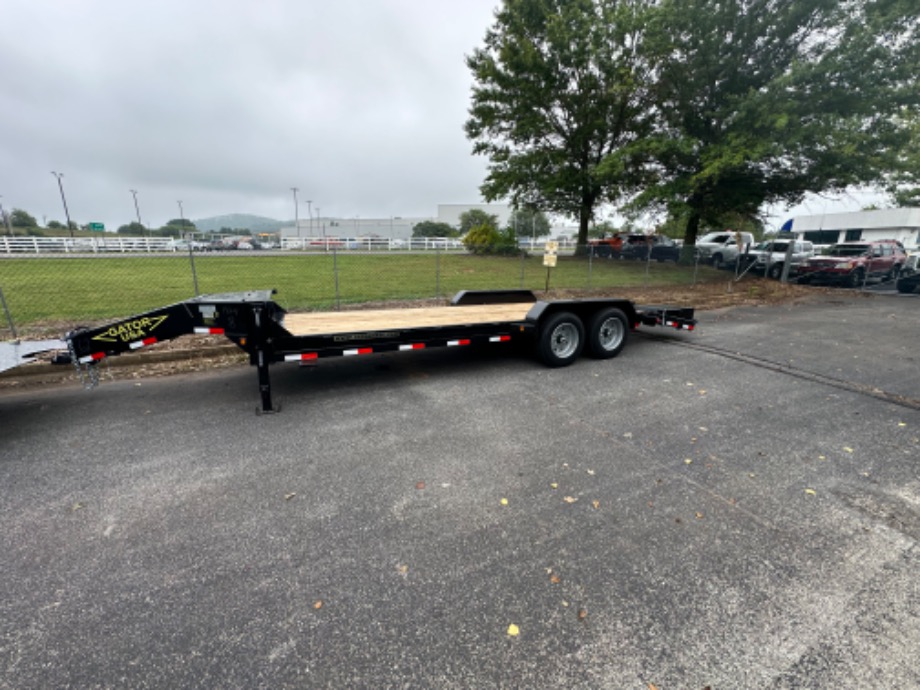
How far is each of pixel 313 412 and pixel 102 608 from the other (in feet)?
8.26

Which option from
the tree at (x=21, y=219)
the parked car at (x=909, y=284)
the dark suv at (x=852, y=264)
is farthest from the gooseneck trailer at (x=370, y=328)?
the tree at (x=21, y=219)

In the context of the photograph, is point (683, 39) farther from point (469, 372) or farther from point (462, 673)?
point (462, 673)

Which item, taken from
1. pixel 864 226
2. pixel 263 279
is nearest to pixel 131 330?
pixel 263 279

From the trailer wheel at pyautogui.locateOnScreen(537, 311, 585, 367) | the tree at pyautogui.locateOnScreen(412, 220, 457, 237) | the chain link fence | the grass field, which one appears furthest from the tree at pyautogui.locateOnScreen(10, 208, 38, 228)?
the trailer wheel at pyautogui.locateOnScreen(537, 311, 585, 367)

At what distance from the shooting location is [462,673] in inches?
73.7

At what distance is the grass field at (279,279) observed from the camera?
9.55 metres

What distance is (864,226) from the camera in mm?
46875

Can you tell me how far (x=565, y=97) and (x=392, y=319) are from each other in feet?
70.4

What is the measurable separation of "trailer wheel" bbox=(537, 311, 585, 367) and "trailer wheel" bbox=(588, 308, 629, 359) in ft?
0.73

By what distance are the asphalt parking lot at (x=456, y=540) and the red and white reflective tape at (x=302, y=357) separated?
0.53 m

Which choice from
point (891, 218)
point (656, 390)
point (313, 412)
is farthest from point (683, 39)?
point (891, 218)

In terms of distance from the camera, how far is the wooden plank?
520 centimetres

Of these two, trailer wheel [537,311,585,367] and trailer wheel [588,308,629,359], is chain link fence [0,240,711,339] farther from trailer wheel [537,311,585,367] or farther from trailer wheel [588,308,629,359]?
trailer wheel [537,311,585,367]

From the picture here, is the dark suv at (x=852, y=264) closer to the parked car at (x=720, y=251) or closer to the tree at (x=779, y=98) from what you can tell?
the tree at (x=779, y=98)
